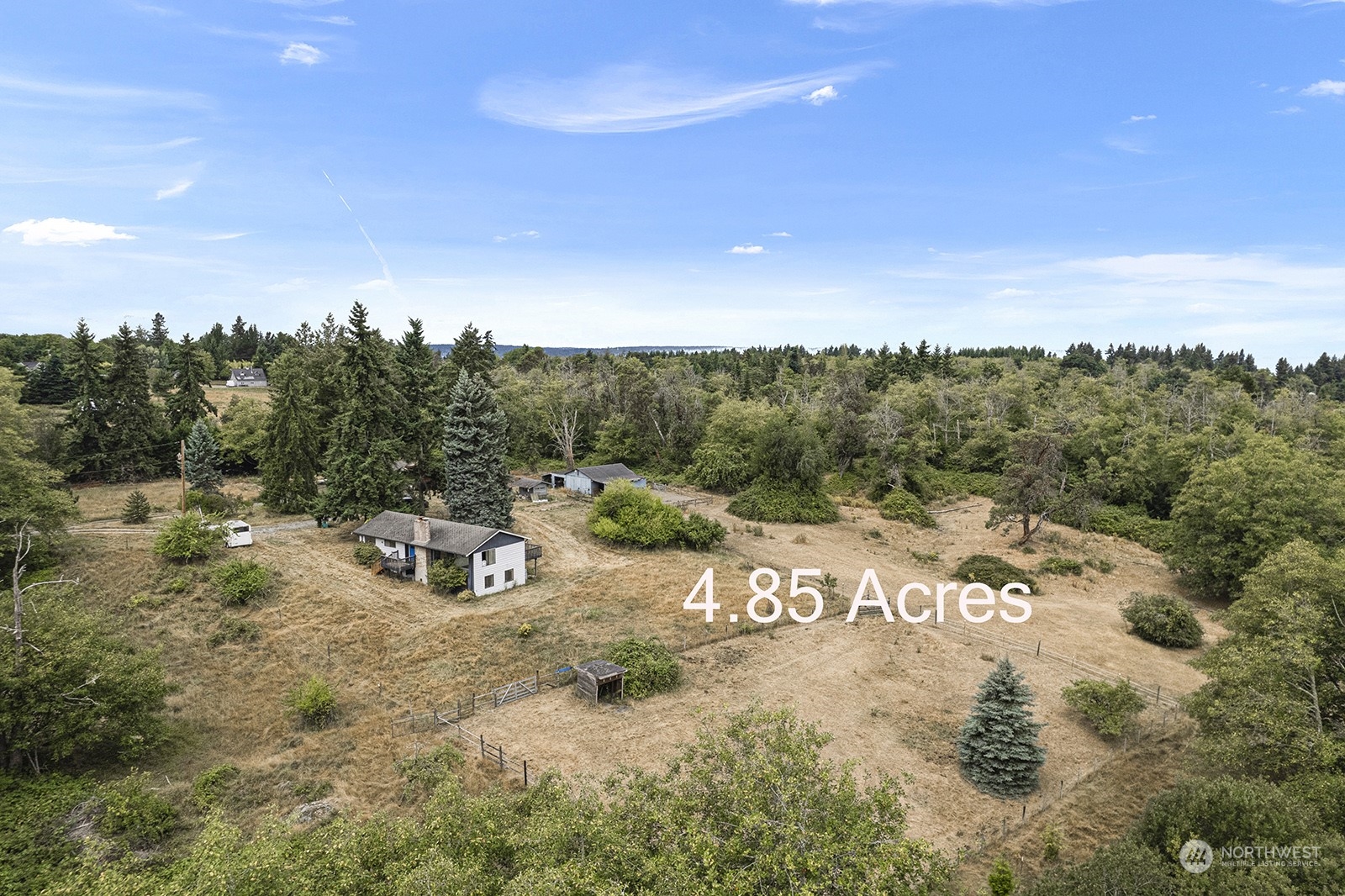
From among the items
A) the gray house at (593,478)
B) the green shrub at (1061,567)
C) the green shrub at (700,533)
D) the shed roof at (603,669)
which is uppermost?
the gray house at (593,478)

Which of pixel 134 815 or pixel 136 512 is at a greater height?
pixel 136 512

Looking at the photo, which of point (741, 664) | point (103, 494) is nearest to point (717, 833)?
point (741, 664)

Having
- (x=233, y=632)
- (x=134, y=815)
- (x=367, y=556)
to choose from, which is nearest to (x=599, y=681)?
(x=134, y=815)

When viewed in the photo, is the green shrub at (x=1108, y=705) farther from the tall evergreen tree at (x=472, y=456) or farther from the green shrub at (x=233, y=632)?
the green shrub at (x=233, y=632)

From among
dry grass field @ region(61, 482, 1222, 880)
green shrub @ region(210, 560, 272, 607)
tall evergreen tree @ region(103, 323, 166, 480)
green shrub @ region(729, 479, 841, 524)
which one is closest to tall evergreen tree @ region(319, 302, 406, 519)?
dry grass field @ region(61, 482, 1222, 880)

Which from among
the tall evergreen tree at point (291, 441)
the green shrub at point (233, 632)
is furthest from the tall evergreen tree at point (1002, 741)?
the tall evergreen tree at point (291, 441)

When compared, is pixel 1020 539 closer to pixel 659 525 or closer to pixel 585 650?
pixel 659 525

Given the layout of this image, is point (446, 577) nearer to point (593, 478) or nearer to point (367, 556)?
point (367, 556)
